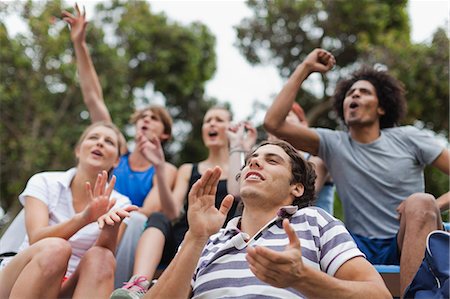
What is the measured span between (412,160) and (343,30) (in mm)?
9852

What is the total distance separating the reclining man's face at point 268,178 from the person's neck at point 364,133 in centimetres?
121

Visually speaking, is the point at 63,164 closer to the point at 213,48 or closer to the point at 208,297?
the point at 213,48

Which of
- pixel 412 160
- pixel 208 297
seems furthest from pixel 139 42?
pixel 208 297

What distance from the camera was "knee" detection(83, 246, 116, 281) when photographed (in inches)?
93.6

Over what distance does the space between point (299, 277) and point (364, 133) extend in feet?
6.75

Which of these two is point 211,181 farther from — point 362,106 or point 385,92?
point 385,92

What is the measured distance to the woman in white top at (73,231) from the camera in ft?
7.48

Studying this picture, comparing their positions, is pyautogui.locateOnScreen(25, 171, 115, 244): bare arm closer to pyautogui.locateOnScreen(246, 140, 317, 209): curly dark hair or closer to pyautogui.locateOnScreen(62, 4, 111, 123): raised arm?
pyautogui.locateOnScreen(246, 140, 317, 209): curly dark hair

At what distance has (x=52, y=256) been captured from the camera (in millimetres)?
2281

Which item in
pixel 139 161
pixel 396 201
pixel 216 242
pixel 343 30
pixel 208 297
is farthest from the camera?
pixel 343 30

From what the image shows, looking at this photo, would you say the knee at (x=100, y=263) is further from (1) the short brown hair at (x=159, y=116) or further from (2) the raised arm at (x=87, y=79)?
(1) the short brown hair at (x=159, y=116)

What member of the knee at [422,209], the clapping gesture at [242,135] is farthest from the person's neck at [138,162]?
the knee at [422,209]

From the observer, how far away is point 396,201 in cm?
322

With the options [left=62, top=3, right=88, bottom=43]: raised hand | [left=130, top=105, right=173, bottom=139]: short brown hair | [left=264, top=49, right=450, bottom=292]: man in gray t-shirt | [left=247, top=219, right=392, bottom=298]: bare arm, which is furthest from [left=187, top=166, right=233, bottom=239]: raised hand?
[left=62, top=3, right=88, bottom=43]: raised hand
